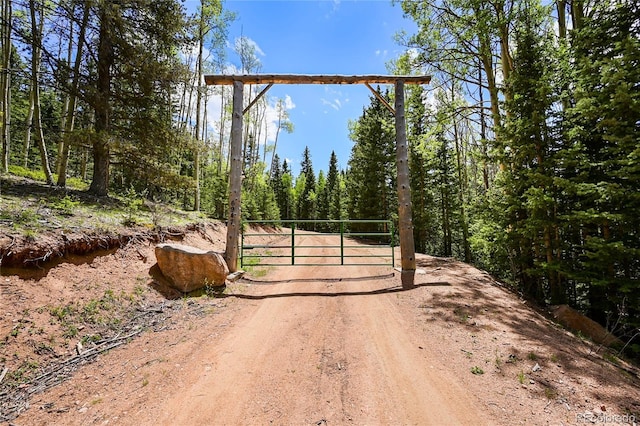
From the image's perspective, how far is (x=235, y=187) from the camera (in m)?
7.07

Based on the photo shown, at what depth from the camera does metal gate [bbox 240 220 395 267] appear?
7.56 m

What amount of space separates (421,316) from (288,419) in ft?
10.5

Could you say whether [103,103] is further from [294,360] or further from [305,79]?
[294,360]

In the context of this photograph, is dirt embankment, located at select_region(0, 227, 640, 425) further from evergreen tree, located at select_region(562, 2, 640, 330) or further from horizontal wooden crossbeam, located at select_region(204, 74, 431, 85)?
horizontal wooden crossbeam, located at select_region(204, 74, 431, 85)

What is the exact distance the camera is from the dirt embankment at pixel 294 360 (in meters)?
2.57

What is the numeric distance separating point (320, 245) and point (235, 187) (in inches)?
253

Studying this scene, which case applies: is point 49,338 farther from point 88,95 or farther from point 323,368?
point 88,95

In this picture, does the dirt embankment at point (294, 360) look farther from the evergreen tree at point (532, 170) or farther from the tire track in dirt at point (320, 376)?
the evergreen tree at point (532, 170)

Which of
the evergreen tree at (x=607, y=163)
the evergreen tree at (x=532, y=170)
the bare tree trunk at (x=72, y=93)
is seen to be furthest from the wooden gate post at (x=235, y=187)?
the evergreen tree at (x=607, y=163)

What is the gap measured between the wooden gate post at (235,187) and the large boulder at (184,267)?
1.02 metres

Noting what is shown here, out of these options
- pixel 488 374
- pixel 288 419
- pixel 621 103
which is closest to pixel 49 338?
pixel 288 419

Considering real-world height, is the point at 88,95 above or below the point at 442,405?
above

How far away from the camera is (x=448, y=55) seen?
1112 centimetres

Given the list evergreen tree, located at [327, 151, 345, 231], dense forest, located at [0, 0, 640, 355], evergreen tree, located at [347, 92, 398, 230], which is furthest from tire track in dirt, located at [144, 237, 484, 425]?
evergreen tree, located at [327, 151, 345, 231]
